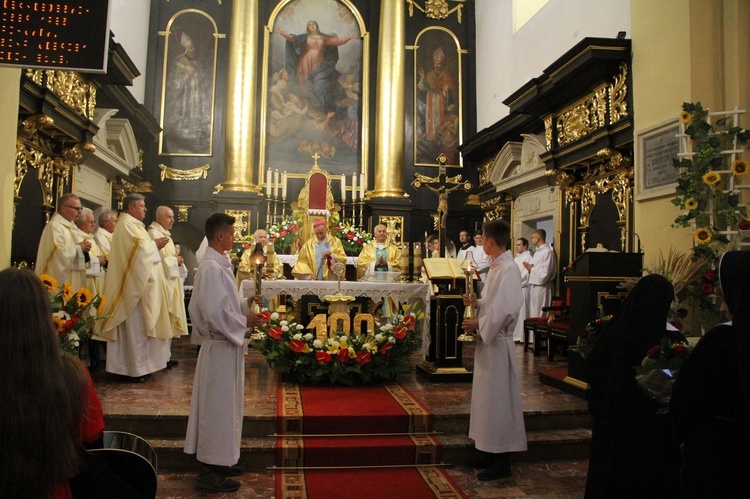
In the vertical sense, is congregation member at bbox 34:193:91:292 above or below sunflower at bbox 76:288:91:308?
above

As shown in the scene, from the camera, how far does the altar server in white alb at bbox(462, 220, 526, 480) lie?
4379mm

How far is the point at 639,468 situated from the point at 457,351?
369cm

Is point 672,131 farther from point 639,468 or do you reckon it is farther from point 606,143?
point 639,468

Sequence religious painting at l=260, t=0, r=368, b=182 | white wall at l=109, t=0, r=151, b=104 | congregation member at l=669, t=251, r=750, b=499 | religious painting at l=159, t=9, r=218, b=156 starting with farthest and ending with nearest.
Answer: religious painting at l=260, t=0, r=368, b=182
religious painting at l=159, t=9, r=218, b=156
white wall at l=109, t=0, r=151, b=104
congregation member at l=669, t=251, r=750, b=499

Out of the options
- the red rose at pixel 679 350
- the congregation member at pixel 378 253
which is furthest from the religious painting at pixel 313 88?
the red rose at pixel 679 350

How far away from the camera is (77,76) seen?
8.38m

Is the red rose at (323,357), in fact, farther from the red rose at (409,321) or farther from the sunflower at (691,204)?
the sunflower at (691,204)

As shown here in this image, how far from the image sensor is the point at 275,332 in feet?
19.8

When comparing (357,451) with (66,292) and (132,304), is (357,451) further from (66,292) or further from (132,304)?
(132,304)

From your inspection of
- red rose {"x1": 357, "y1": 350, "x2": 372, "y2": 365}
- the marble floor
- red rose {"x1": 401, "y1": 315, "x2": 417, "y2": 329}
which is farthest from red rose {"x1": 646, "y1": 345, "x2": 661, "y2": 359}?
red rose {"x1": 401, "y1": 315, "x2": 417, "y2": 329}

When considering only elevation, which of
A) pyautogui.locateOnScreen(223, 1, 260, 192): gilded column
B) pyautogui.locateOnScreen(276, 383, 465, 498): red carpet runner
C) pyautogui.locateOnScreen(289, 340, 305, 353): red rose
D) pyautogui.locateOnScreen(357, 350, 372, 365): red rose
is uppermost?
pyautogui.locateOnScreen(223, 1, 260, 192): gilded column

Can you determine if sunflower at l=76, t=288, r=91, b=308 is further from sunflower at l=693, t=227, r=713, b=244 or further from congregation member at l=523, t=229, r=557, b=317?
congregation member at l=523, t=229, r=557, b=317

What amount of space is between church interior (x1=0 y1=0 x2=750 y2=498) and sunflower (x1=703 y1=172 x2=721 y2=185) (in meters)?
0.02

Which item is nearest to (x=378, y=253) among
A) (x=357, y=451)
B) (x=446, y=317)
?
(x=446, y=317)
